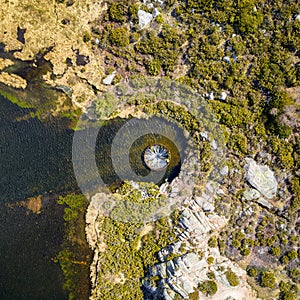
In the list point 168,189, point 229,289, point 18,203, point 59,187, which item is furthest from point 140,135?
point 229,289

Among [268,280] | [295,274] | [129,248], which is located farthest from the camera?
[129,248]

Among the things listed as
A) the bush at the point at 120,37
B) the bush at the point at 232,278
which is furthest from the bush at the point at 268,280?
the bush at the point at 120,37

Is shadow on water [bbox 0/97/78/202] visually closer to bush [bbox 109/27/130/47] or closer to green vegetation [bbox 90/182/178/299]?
green vegetation [bbox 90/182/178/299]

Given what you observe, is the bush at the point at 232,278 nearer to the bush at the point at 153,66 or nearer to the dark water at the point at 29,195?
the dark water at the point at 29,195

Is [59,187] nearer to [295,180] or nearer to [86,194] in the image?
[86,194]

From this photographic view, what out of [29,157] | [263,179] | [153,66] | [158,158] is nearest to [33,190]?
[29,157]

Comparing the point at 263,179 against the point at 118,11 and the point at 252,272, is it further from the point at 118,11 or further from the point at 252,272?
the point at 118,11

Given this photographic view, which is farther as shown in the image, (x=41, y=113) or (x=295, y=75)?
(x=41, y=113)

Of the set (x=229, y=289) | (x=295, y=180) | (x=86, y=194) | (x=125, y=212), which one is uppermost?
(x=86, y=194)
